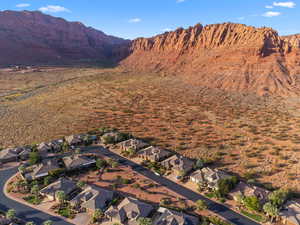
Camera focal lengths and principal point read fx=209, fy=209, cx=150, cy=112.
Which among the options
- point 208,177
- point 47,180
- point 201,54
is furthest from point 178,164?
point 201,54

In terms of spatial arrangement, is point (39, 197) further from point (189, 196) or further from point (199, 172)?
point (199, 172)

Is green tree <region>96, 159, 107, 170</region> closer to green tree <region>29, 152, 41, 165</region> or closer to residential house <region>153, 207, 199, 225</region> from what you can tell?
green tree <region>29, 152, 41, 165</region>

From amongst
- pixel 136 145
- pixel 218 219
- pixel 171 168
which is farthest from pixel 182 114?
pixel 218 219

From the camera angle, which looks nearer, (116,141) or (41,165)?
(41,165)

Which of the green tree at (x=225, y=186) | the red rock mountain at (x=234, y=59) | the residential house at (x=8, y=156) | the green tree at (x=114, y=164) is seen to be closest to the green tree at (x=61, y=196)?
the green tree at (x=114, y=164)

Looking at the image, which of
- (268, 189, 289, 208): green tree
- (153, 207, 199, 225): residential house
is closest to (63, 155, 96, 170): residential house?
(153, 207, 199, 225): residential house

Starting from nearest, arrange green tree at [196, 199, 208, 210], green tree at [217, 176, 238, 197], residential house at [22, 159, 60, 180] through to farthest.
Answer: green tree at [196, 199, 208, 210] → green tree at [217, 176, 238, 197] → residential house at [22, 159, 60, 180]
